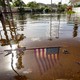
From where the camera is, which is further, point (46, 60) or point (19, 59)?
point (19, 59)

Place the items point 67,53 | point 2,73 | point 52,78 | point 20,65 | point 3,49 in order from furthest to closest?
1. point 3,49
2. point 67,53
3. point 20,65
4. point 2,73
5. point 52,78

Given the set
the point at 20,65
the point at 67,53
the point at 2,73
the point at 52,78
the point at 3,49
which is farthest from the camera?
the point at 3,49

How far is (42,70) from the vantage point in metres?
6.48

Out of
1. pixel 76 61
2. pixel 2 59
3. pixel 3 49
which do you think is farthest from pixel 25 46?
pixel 76 61

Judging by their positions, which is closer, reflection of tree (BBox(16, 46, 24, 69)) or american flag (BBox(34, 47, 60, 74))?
american flag (BBox(34, 47, 60, 74))

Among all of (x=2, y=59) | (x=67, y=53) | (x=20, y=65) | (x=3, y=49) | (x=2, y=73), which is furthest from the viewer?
(x=3, y=49)

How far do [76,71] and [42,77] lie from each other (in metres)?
1.26

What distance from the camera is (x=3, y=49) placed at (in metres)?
9.09

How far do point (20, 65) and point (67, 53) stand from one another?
2399 mm

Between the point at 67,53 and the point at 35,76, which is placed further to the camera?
the point at 67,53

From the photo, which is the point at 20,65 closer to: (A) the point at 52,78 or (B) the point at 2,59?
(B) the point at 2,59

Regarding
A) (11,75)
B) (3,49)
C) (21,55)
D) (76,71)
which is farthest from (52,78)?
(3,49)

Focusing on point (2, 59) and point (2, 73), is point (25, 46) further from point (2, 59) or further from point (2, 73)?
point (2, 73)

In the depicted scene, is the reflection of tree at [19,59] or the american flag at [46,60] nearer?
the american flag at [46,60]
